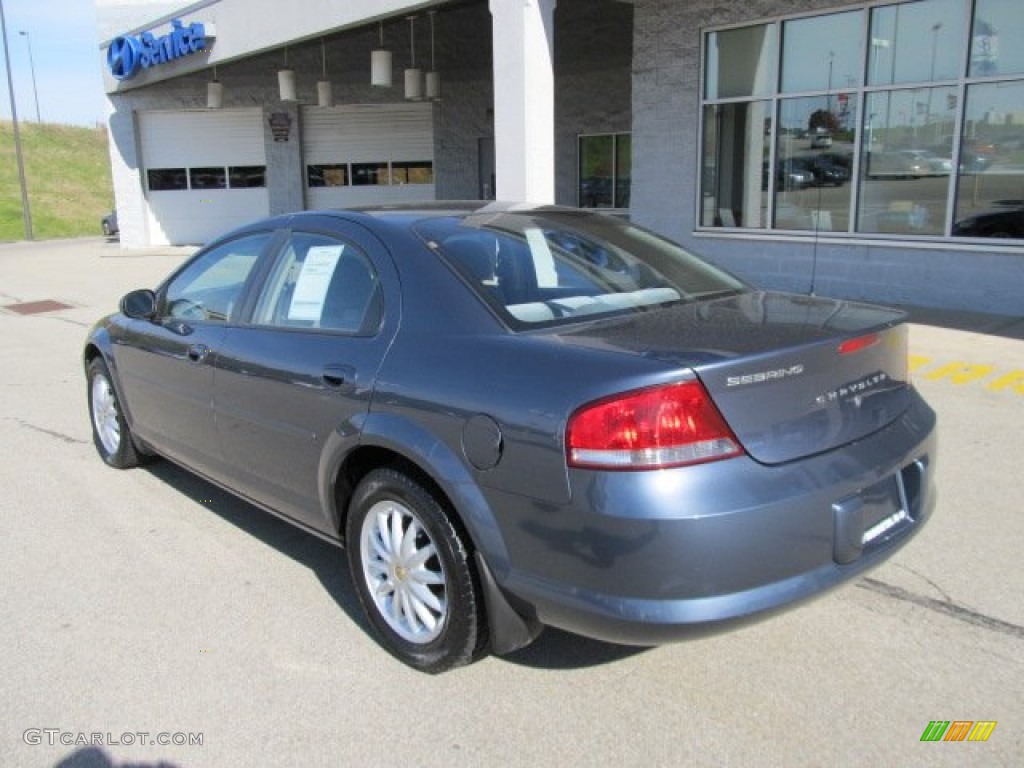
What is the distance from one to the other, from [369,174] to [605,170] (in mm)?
7567

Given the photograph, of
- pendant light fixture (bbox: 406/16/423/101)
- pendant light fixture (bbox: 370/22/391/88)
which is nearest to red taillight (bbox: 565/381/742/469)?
pendant light fixture (bbox: 370/22/391/88)

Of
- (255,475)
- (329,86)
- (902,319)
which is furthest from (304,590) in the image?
(329,86)

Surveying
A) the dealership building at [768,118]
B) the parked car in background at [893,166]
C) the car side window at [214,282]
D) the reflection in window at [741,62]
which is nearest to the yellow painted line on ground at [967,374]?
the dealership building at [768,118]

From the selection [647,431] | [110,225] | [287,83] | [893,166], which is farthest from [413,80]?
[110,225]

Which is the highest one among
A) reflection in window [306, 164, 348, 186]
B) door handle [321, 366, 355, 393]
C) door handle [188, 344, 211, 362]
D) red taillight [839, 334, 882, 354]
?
reflection in window [306, 164, 348, 186]

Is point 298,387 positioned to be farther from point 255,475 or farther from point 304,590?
point 304,590

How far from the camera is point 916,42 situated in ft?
32.8

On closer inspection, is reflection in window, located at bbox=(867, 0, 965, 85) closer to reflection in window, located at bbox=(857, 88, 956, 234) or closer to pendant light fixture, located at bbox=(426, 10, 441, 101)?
reflection in window, located at bbox=(857, 88, 956, 234)

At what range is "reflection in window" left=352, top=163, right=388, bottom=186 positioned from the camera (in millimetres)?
22969

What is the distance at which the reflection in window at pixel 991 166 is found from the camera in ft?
31.3

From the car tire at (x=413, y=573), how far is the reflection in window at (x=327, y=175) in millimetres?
20823

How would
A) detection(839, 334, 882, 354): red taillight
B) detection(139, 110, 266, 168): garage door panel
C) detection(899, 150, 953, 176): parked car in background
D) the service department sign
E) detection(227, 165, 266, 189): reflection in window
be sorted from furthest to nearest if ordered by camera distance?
detection(227, 165, 266, 189): reflection in window → detection(139, 110, 266, 168): garage door panel → the service department sign → detection(899, 150, 953, 176): parked car in background → detection(839, 334, 882, 354): red taillight

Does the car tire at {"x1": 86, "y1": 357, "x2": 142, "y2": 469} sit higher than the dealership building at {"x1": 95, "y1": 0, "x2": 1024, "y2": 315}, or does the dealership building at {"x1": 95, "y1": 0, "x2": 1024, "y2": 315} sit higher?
the dealership building at {"x1": 95, "y1": 0, "x2": 1024, "y2": 315}

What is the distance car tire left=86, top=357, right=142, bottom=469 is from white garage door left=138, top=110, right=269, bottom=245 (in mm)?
19130
